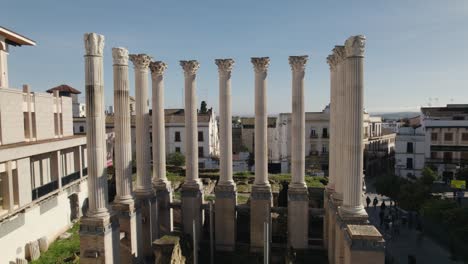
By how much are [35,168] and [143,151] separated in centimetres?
940

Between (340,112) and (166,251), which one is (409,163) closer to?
(340,112)

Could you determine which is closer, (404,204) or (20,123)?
(20,123)

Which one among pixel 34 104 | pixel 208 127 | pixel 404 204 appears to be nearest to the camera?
pixel 34 104

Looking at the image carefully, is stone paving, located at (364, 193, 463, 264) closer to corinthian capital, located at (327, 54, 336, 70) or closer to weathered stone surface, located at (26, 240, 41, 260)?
corinthian capital, located at (327, 54, 336, 70)

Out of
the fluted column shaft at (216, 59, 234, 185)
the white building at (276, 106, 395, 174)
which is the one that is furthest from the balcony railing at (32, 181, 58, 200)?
the white building at (276, 106, 395, 174)

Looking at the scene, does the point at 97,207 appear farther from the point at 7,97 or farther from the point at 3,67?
the point at 3,67

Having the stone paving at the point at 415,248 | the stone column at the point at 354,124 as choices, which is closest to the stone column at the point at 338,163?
the stone column at the point at 354,124

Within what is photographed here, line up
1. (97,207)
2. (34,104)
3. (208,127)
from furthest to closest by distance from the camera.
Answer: (208,127) < (34,104) < (97,207)

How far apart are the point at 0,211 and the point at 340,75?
65.1 feet

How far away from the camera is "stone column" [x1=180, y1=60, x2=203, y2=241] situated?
66.5 ft

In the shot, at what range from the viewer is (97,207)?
1466 centimetres

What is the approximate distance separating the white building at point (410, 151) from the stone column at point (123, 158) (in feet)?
123

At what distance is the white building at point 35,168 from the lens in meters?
19.7

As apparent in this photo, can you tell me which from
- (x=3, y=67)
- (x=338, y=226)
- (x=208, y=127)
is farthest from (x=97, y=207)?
(x=208, y=127)
